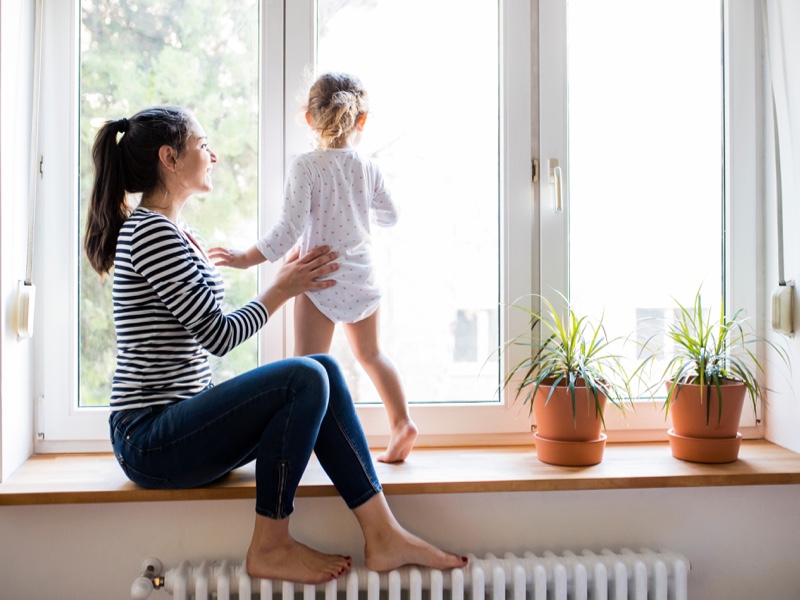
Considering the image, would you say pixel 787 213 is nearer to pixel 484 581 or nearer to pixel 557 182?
pixel 557 182

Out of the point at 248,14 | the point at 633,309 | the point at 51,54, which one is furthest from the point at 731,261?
the point at 51,54

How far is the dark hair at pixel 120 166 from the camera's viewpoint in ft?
5.33

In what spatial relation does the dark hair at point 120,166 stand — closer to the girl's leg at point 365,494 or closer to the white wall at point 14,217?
the white wall at point 14,217

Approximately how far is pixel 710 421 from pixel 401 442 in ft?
2.47

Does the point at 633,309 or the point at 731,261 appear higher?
the point at 731,261

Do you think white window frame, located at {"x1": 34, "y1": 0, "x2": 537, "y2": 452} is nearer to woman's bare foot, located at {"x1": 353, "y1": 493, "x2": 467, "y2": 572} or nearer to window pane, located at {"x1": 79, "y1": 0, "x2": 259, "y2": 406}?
window pane, located at {"x1": 79, "y1": 0, "x2": 259, "y2": 406}

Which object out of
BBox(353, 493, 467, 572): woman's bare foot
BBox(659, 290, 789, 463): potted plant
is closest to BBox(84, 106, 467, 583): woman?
BBox(353, 493, 467, 572): woman's bare foot

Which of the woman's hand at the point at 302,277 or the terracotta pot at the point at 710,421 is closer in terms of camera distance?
the woman's hand at the point at 302,277

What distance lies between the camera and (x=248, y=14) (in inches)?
75.5

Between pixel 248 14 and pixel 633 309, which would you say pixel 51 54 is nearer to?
pixel 248 14

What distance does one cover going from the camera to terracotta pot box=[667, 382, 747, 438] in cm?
177

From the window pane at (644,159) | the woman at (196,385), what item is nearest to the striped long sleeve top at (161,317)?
the woman at (196,385)

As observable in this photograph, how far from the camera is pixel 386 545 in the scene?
1563 mm

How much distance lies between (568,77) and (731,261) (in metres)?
0.68
